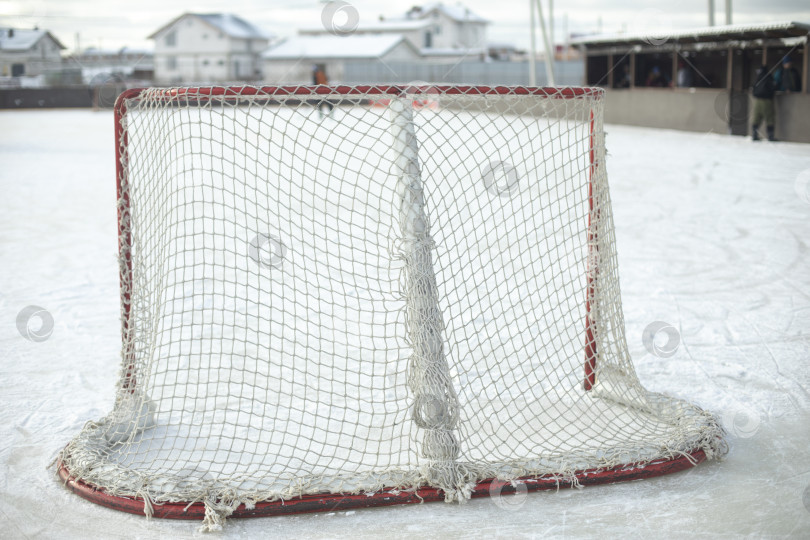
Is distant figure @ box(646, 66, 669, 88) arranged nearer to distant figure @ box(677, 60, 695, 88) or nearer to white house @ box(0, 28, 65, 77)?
distant figure @ box(677, 60, 695, 88)

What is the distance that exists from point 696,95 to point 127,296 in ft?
45.8

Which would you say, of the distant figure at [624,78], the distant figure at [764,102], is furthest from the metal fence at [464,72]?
the distant figure at [764,102]

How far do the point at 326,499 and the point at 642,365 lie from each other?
184 cm

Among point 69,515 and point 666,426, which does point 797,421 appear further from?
point 69,515

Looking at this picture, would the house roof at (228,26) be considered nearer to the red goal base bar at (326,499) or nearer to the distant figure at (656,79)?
the distant figure at (656,79)

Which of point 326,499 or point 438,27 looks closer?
point 326,499

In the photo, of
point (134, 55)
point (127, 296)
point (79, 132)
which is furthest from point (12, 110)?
point (134, 55)

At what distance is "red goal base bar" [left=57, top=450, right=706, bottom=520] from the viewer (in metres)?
2.35

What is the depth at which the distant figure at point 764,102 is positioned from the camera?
11.6 m

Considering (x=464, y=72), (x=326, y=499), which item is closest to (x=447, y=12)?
(x=464, y=72)

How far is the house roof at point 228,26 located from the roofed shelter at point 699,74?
100ft

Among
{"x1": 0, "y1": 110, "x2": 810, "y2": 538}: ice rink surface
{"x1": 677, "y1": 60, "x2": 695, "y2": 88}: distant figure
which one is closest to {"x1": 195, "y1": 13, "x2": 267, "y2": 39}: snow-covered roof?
{"x1": 677, "y1": 60, "x2": 695, "y2": 88}: distant figure

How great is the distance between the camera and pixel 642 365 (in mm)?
3561

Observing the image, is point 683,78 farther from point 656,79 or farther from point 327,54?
point 327,54
